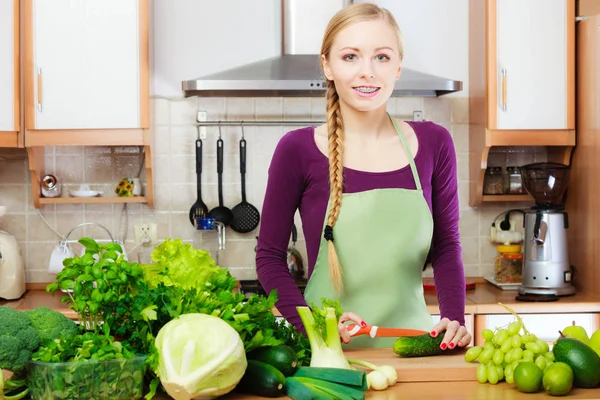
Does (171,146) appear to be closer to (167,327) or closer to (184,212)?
(184,212)

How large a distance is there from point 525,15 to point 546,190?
0.74m

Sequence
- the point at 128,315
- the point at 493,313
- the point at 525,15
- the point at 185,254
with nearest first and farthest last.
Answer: the point at 128,315 < the point at 185,254 < the point at 493,313 < the point at 525,15

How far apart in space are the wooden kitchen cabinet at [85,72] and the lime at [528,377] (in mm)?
2251

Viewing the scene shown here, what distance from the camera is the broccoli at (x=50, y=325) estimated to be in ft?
4.10

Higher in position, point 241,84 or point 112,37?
point 112,37

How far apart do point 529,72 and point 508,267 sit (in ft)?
2.82

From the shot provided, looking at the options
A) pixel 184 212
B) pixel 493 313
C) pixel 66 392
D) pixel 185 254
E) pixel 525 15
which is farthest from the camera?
pixel 184 212

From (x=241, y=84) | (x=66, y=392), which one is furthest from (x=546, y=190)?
(x=66, y=392)

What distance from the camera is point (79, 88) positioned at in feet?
10.6

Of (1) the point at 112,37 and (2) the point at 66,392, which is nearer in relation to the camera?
(2) the point at 66,392

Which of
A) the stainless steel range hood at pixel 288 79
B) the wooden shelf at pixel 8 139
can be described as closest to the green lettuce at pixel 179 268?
the stainless steel range hood at pixel 288 79

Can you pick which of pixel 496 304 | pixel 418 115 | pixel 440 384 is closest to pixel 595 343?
pixel 440 384

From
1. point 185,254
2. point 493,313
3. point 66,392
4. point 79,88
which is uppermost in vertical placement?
point 79,88

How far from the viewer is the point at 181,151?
3602 mm
